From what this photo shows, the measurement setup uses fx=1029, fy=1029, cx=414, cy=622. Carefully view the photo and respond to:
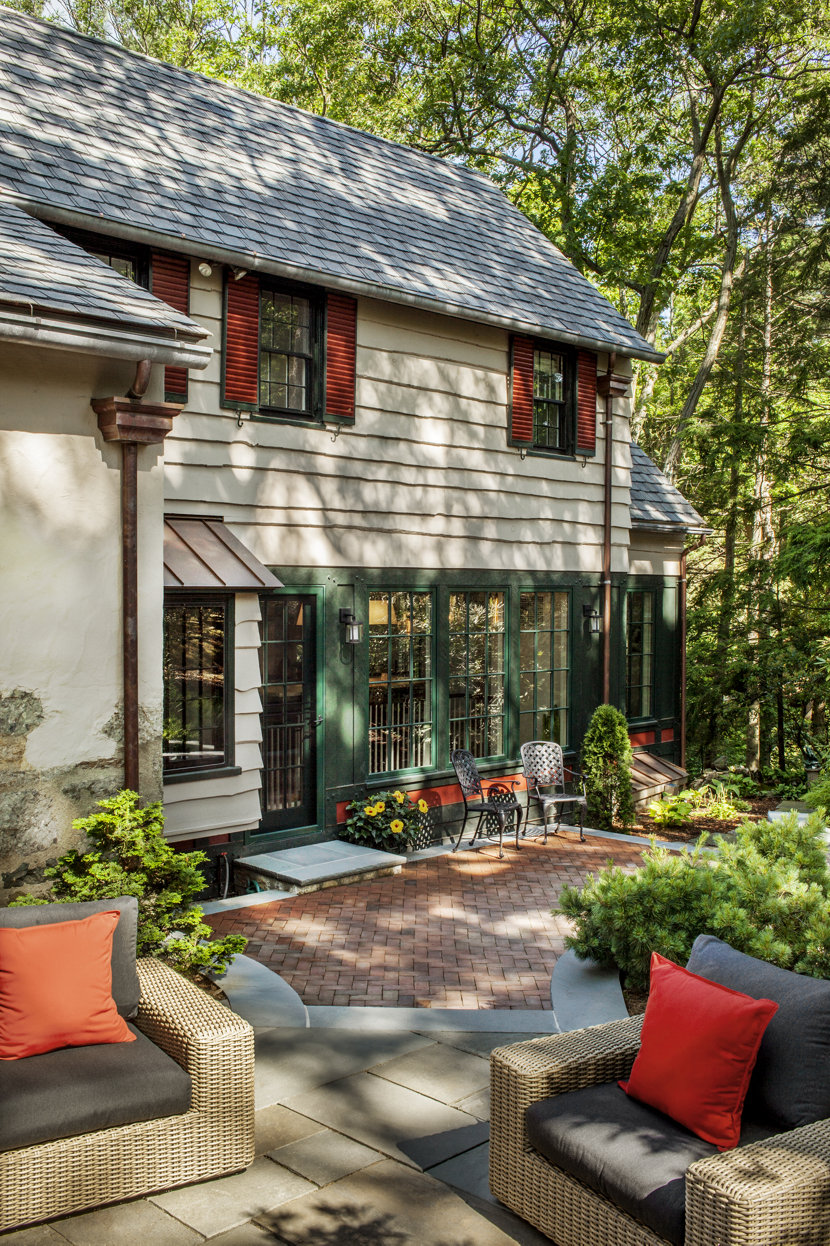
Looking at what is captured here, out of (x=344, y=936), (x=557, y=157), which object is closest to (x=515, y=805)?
(x=344, y=936)

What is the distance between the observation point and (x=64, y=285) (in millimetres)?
5953

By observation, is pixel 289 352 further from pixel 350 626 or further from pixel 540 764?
pixel 540 764

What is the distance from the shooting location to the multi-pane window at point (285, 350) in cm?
928

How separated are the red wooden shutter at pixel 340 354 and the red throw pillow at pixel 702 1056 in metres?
6.99

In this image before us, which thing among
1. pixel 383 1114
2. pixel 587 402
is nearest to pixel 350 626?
pixel 587 402

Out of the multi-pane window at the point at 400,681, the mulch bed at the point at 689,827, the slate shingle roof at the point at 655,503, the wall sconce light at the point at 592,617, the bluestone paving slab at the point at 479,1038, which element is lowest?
the mulch bed at the point at 689,827

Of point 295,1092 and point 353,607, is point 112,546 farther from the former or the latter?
point 353,607

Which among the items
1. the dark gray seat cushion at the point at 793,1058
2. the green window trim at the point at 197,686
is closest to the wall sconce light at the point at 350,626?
the green window trim at the point at 197,686

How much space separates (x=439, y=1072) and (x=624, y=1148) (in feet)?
5.95

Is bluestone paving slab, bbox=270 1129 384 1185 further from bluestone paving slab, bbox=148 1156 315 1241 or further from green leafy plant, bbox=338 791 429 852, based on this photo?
green leafy plant, bbox=338 791 429 852

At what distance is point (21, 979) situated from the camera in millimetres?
4125

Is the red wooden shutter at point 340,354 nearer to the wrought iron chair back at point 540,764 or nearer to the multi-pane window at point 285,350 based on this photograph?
the multi-pane window at point 285,350

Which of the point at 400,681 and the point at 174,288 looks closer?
the point at 174,288

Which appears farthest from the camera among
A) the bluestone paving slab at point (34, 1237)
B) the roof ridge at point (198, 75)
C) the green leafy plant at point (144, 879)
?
the roof ridge at point (198, 75)
